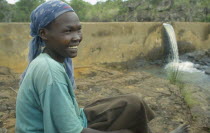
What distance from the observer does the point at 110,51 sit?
585 cm

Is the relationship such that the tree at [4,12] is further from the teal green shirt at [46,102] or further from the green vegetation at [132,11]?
the teal green shirt at [46,102]

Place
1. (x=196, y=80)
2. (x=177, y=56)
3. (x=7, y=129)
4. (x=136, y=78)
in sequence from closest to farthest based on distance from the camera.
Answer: (x=7, y=129) → (x=136, y=78) → (x=196, y=80) → (x=177, y=56)

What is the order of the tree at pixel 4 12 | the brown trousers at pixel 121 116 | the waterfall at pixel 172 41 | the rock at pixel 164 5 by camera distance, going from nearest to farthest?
1. the brown trousers at pixel 121 116
2. the waterfall at pixel 172 41
3. the tree at pixel 4 12
4. the rock at pixel 164 5

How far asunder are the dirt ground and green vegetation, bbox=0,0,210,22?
1580cm

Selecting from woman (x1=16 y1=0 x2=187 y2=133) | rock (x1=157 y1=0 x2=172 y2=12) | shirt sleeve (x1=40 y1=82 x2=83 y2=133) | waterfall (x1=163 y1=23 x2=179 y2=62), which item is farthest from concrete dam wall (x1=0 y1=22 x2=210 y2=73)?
rock (x1=157 y1=0 x2=172 y2=12)

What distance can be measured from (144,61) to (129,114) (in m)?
5.53

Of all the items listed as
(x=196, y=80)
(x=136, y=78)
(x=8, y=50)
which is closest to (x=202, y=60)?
(x=196, y=80)

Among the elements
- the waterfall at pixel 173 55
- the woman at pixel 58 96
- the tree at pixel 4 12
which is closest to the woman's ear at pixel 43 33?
the woman at pixel 58 96

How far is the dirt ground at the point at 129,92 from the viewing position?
251 cm

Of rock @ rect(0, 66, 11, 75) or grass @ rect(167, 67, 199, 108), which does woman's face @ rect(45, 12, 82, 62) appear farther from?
rock @ rect(0, 66, 11, 75)

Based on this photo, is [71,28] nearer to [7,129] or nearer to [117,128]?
[117,128]

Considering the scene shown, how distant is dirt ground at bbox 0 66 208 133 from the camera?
2.51m

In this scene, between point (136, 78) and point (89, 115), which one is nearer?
point (89, 115)

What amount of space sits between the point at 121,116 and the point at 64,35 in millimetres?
603
